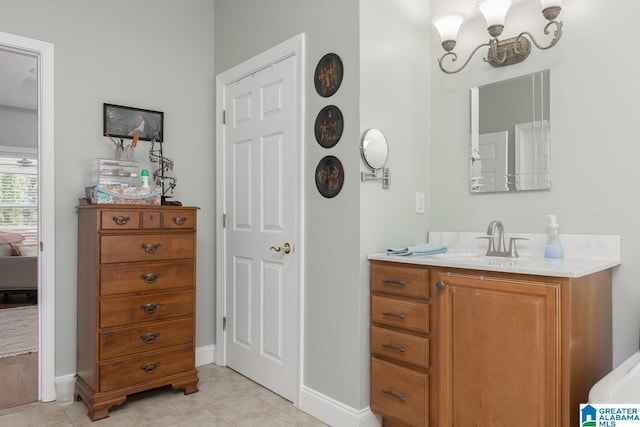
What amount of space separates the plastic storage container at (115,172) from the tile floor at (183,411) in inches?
52.8

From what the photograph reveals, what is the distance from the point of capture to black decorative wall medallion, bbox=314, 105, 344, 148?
2400 millimetres

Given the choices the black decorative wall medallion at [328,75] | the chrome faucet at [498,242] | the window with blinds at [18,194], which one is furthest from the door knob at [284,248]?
the window with blinds at [18,194]

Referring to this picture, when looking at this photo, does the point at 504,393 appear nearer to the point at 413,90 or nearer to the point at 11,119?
the point at 413,90

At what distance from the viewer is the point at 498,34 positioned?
2193 millimetres

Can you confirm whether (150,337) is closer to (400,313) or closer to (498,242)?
(400,313)

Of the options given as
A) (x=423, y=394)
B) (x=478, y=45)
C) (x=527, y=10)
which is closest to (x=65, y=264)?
(x=423, y=394)

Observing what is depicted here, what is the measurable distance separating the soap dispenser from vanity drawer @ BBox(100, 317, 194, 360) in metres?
2.12

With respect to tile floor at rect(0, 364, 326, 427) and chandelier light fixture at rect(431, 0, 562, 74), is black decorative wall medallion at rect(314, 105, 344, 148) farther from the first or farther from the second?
tile floor at rect(0, 364, 326, 427)

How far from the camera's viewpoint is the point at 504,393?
175 cm

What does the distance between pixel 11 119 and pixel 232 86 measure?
17.0ft

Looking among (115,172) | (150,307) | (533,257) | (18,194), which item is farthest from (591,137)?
(18,194)

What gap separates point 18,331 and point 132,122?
273 centimetres

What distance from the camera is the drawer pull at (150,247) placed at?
104 inches

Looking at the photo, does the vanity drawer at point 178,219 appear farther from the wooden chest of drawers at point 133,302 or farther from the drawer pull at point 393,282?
the drawer pull at point 393,282
